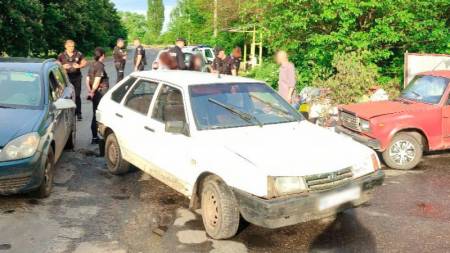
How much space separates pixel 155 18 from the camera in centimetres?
13262

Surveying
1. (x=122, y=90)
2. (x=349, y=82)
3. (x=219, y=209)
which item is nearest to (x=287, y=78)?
(x=349, y=82)

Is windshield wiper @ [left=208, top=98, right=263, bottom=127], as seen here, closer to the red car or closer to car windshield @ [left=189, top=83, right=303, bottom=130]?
car windshield @ [left=189, top=83, right=303, bottom=130]

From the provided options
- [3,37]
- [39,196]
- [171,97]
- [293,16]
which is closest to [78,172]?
[39,196]

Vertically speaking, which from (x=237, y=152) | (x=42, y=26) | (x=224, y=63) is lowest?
(x=237, y=152)

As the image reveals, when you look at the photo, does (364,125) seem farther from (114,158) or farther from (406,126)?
(114,158)

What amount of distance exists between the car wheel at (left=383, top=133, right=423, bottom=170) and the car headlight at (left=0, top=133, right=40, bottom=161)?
5200 millimetres

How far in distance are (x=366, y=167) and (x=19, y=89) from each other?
458cm

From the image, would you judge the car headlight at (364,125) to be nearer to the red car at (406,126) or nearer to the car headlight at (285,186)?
the red car at (406,126)

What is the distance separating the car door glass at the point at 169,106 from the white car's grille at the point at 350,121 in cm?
Result: 363

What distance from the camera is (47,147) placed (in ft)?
19.5

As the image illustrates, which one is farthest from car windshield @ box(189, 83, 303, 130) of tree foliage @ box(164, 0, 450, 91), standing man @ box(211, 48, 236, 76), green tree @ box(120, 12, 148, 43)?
green tree @ box(120, 12, 148, 43)

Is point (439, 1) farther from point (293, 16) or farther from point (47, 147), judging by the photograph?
point (47, 147)

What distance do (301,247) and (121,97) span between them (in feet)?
11.4

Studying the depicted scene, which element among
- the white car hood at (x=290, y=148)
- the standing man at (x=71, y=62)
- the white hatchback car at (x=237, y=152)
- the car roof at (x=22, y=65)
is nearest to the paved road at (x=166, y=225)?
the white hatchback car at (x=237, y=152)
